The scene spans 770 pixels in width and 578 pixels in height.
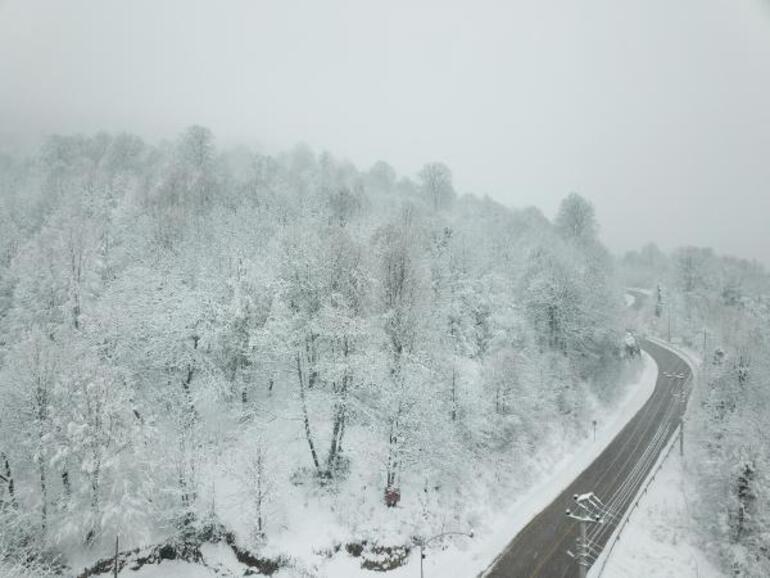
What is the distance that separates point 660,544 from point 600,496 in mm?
5897

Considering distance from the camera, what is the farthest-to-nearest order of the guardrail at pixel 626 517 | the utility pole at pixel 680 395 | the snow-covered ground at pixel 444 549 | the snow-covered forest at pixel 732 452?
the utility pole at pixel 680 395 → the snow-covered forest at pixel 732 452 → the guardrail at pixel 626 517 → the snow-covered ground at pixel 444 549

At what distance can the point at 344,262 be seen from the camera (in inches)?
1340

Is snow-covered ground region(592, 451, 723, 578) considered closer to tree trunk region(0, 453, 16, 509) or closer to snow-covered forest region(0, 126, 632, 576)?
snow-covered forest region(0, 126, 632, 576)

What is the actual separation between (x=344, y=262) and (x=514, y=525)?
2458 centimetres

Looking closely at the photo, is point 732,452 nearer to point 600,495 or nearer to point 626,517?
point 626,517

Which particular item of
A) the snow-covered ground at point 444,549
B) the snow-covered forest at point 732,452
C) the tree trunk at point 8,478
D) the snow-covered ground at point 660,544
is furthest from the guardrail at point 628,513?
the tree trunk at point 8,478

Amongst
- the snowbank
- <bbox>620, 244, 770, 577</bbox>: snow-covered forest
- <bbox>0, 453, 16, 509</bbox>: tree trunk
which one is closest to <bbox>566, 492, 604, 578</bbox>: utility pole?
the snowbank

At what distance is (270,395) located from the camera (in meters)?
38.4

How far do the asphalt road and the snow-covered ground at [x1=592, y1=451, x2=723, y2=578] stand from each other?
1.28 m

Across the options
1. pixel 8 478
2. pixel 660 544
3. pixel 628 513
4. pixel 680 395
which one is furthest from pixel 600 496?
pixel 8 478

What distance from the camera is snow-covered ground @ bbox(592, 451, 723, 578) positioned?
30.8 metres

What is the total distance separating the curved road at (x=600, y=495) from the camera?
30688mm

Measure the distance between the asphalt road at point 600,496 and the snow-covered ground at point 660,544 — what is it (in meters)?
1.28

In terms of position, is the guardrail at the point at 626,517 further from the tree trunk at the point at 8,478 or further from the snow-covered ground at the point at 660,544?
the tree trunk at the point at 8,478
